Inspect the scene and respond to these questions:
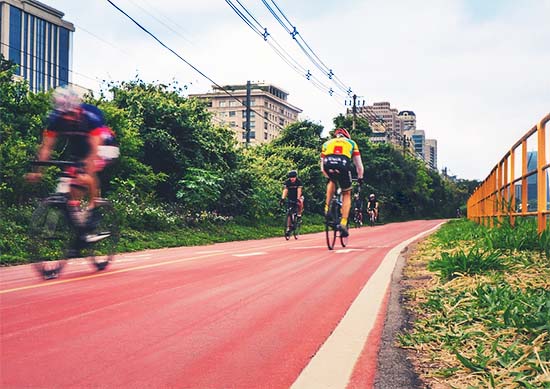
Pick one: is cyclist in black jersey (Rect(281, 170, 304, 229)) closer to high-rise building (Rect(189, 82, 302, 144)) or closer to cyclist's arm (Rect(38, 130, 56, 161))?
cyclist's arm (Rect(38, 130, 56, 161))

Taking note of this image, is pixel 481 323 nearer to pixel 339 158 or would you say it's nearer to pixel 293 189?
pixel 339 158

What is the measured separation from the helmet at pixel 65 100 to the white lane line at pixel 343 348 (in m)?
3.28

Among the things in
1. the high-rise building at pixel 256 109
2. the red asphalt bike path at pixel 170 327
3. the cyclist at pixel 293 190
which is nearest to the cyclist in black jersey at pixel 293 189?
the cyclist at pixel 293 190

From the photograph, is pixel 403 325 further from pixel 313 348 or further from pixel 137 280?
pixel 137 280

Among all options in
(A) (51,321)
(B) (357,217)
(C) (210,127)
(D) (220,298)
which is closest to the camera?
(A) (51,321)

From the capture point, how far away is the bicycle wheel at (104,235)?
630 cm

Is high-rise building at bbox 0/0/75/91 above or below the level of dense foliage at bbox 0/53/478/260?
above

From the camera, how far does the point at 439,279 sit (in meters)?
5.11

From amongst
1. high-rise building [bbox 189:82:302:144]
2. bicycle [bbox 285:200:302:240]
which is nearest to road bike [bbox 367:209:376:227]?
bicycle [bbox 285:200:302:240]

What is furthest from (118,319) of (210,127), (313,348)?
(210,127)

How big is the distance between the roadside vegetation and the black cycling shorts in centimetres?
454

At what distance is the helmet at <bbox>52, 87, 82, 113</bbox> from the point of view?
18.7 ft

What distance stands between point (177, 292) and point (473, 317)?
2.53 metres

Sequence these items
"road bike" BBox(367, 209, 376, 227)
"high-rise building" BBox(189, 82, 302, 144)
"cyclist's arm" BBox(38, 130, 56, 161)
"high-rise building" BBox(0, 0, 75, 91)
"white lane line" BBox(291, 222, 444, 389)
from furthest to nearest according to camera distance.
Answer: "high-rise building" BBox(189, 82, 302, 144) < "high-rise building" BBox(0, 0, 75, 91) < "road bike" BBox(367, 209, 376, 227) < "cyclist's arm" BBox(38, 130, 56, 161) < "white lane line" BBox(291, 222, 444, 389)
